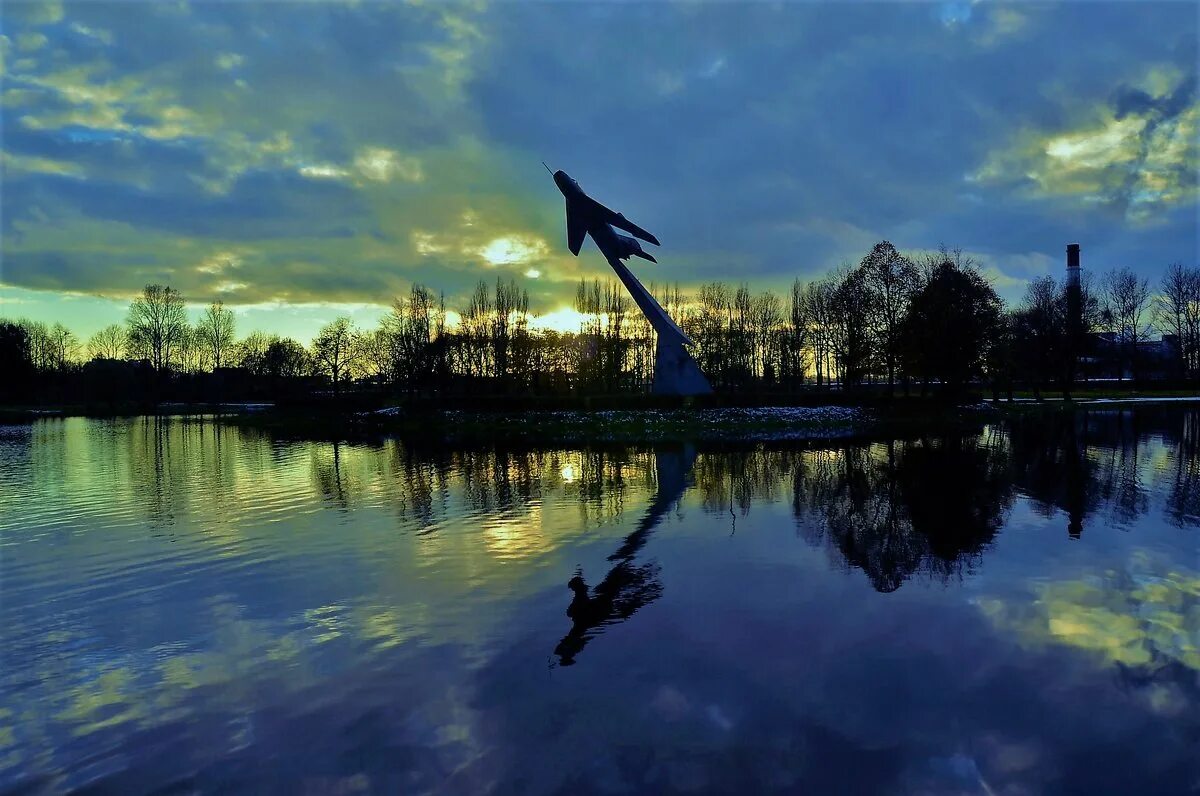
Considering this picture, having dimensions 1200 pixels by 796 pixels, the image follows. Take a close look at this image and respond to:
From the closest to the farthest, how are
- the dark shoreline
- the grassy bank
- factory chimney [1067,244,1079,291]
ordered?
the dark shoreline < the grassy bank < factory chimney [1067,244,1079,291]

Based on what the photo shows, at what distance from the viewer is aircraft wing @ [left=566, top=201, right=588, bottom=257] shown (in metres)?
36.0

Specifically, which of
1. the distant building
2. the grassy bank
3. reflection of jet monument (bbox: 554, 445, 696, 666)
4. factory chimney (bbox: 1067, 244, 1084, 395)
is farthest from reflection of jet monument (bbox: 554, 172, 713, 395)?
the distant building

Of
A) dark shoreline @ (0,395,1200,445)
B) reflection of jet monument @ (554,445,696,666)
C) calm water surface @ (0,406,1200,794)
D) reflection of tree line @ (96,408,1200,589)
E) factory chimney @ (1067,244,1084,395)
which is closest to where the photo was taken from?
calm water surface @ (0,406,1200,794)

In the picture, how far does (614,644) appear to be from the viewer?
6.46 meters

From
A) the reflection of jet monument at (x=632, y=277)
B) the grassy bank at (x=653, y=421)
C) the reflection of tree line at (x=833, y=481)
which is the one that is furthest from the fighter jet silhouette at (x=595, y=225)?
the reflection of tree line at (x=833, y=481)

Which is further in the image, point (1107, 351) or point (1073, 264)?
point (1107, 351)

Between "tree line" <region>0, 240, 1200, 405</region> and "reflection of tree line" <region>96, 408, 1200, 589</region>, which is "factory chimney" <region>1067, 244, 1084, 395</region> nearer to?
"tree line" <region>0, 240, 1200, 405</region>

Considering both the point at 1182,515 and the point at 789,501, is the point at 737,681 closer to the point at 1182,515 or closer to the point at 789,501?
the point at 789,501

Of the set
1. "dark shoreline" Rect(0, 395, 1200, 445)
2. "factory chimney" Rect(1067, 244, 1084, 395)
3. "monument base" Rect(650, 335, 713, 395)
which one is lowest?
"dark shoreline" Rect(0, 395, 1200, 445)

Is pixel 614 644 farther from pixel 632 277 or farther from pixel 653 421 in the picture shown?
pixel 632 277

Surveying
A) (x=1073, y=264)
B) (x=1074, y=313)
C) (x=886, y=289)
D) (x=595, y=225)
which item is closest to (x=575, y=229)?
(x=595, y=225)

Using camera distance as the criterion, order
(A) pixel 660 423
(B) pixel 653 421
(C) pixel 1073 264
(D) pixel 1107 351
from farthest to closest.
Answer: (D) pixel 1107 351
(C) pixel 1073 264
(B) pixel 653 421
(A) pixel 660 423

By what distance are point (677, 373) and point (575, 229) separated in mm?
9214

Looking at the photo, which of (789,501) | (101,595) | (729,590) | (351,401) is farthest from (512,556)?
(351,401)
